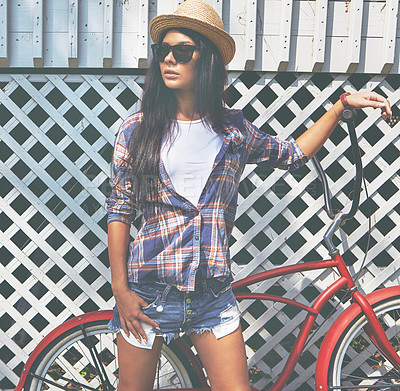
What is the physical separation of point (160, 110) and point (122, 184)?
28 centimetres

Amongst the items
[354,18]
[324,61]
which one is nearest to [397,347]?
[324,61]

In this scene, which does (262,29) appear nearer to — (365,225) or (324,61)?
(324,61)

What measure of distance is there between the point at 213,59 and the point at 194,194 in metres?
0.46

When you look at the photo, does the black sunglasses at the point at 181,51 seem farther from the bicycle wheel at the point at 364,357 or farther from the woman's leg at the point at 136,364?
the bicycle wheel at the point at 364,357

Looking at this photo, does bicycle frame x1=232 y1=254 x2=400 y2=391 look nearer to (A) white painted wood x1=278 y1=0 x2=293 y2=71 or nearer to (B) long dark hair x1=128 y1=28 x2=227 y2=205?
(B) long dark hair x1=128 y1=28 x2=227 y2=205

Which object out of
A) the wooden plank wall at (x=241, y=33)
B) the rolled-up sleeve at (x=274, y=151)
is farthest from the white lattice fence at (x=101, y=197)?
the rolled-up sleeve at (x=274, y=151)

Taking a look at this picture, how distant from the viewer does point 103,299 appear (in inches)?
104

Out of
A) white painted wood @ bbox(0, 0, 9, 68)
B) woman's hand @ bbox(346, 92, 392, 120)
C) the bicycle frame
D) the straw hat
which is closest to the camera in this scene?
the straw hat

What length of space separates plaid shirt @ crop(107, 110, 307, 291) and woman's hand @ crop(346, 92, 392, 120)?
1.51 feet

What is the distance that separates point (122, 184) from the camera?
5.56 ft

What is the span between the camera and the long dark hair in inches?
65.7

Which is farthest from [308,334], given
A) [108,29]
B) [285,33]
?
[108,29]

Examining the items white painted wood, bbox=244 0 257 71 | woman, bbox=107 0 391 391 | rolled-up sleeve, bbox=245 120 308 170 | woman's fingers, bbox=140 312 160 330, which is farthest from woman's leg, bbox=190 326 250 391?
white painted wood, bbox=244 0 257 71

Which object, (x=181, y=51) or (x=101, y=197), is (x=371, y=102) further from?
(x=101, y=197)
